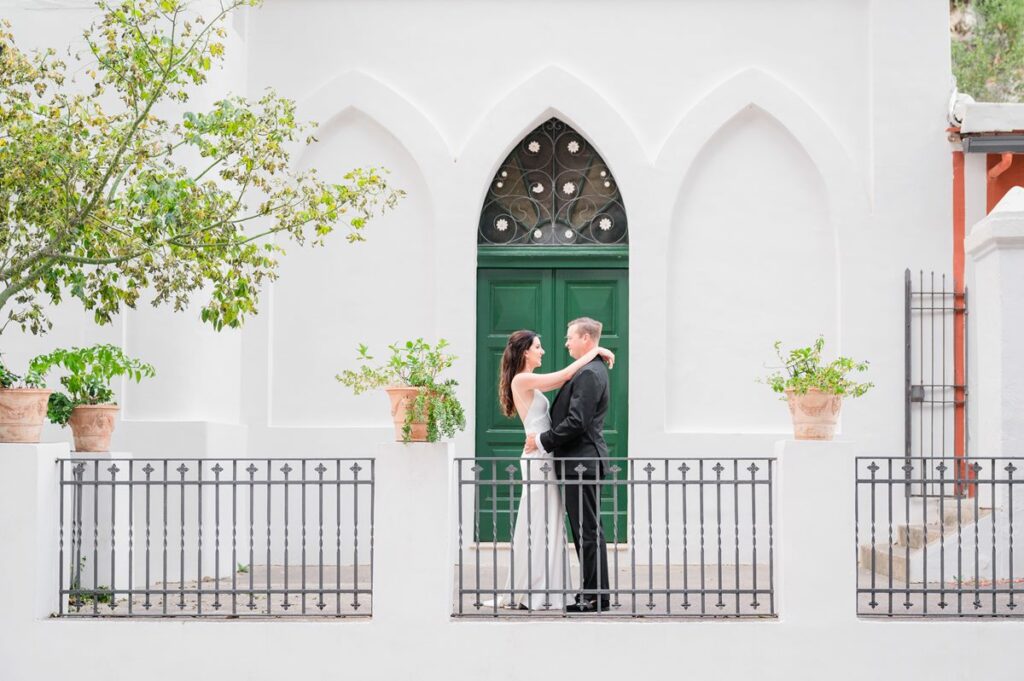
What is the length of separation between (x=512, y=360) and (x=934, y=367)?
196 inches

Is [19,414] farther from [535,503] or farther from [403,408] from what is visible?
[535,503]

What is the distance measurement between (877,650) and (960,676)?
58cm

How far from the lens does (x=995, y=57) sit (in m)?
28.5

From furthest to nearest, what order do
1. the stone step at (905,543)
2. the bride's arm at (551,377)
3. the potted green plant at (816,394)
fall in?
the stone step at (905,543) → the bride's arm at (551,377) → the potted green plant at (816,394)

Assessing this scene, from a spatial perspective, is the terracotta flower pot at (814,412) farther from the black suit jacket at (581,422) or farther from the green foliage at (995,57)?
the green foliage at (995,57)

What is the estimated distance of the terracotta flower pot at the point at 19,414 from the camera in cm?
914

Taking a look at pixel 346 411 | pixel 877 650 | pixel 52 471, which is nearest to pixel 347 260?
pixel 346 411

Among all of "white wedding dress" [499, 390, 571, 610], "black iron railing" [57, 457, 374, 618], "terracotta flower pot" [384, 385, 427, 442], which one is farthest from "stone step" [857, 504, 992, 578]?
"black iron railing" [57, 457, 374, 618]

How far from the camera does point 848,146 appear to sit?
1304cm

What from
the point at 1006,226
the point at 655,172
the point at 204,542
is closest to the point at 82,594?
A: the point at 204,542

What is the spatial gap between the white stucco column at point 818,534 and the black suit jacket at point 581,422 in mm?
1315

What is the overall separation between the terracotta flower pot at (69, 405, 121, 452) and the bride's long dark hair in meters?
3.01

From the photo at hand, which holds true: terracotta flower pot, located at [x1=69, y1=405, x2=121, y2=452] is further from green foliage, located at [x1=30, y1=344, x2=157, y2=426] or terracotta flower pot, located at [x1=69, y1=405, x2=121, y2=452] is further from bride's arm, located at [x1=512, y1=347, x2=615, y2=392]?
bride's arm, located at [x1=512, y1=347, x2=615, y2=392]

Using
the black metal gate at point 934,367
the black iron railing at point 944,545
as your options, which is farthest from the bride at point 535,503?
the black metal gate at point 934,367
